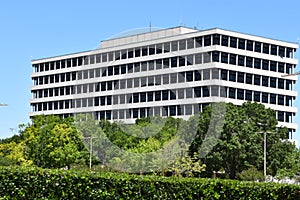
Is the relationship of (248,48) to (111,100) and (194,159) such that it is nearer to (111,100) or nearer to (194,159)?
(111,100)

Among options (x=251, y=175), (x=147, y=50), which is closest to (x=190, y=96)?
(x=147, y=50)

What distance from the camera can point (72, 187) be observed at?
22.8 m

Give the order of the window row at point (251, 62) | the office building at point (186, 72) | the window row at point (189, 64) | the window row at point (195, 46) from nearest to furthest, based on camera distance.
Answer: the office building at point (186, 72), the window row at point (189, 64), the window row at point (195, 46), the window row at point (251, 62)

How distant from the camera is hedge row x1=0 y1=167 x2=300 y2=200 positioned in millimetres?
21734

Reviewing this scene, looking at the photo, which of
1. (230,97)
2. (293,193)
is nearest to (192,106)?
(230,97)

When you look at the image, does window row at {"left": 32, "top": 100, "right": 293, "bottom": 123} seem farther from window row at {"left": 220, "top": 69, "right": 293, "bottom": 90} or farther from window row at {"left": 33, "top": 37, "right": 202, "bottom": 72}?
window row at {"left": 33, "top": 37, "right": 202, "bottom": 72}

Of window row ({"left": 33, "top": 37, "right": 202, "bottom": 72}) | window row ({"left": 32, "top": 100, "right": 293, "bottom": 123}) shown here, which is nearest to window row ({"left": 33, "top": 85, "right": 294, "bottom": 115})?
window row ({"left": 32, "top": 100, "right": 293, "bottom": 123})

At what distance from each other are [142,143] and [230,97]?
39957mm

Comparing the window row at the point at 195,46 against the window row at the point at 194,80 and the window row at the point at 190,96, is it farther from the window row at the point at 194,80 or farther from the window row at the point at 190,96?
the window row at the point at 190,96

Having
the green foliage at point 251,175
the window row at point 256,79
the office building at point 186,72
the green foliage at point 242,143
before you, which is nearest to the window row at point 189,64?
the office building at point 186,72

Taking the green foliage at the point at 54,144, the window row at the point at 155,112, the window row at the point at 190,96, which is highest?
the window row at the point at 190,96

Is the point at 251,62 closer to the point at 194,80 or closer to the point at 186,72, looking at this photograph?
the point at 194,80

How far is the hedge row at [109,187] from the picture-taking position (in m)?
21.7

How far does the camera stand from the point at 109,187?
2370 centimetres
